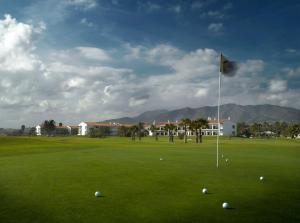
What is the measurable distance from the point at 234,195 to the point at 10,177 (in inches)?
504

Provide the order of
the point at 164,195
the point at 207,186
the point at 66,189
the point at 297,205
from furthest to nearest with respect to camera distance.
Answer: the point at 207,186
the point at 66,189
the point at 164,195
the point at 297,205

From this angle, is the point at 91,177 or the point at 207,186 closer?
the point at 207,186

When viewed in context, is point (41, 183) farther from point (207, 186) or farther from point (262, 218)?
point (262, 218)

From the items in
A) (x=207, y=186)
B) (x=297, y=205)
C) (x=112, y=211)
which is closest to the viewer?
(x=112, y=211)

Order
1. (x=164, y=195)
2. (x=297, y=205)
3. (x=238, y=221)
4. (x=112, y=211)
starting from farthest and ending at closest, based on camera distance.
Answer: (x=164, y=195)
(x=297, y=205)
(x=112, y=211)
(x=238, y=221)

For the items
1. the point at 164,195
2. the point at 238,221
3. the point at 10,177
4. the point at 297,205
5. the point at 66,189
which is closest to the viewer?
the point at 238,221

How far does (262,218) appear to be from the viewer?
11.7 metres

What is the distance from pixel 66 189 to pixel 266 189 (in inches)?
366

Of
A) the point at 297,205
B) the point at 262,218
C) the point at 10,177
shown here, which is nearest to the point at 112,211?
the point at 262,218

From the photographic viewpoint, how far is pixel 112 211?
40.5 feet

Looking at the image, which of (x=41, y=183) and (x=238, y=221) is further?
(x=41, y=183)

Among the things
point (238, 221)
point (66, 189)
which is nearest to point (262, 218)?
point (238, 221)

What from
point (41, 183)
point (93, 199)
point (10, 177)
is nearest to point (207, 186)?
point (93, 199)

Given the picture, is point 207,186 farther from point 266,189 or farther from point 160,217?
point 160,217
